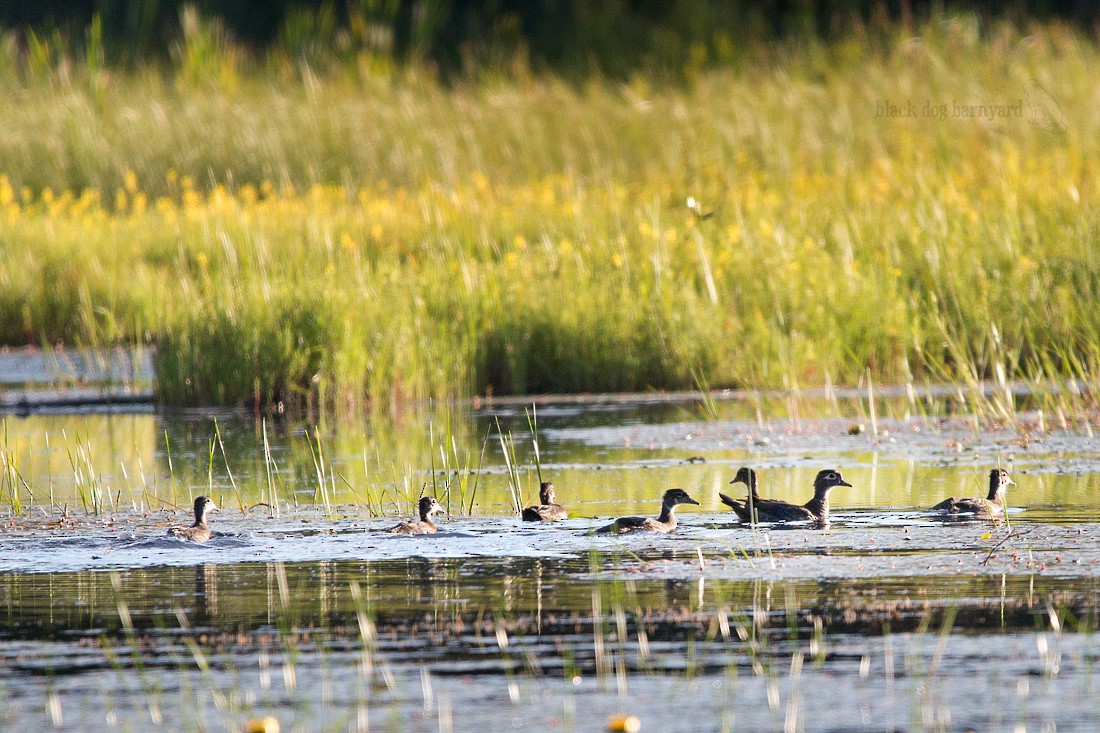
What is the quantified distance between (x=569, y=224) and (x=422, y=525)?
9.58 m

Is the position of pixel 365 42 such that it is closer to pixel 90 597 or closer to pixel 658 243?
pixel 658 243

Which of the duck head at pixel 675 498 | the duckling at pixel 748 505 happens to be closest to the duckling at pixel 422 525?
the duck head at pixel 675 498

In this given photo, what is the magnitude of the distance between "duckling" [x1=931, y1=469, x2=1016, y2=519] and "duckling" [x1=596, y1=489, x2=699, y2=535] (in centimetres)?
110

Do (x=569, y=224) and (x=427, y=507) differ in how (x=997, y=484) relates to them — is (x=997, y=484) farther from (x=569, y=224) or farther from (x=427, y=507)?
(x=569, y=224)

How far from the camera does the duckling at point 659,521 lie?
8.29m

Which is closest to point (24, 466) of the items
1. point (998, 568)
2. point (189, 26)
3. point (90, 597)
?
point (90, 597)

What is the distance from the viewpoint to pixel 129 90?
26.9 meters

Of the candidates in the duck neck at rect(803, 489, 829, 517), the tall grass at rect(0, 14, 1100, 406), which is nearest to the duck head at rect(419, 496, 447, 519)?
the duck neck at rect(803, 489, 829, 517)

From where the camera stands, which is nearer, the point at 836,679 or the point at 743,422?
the point at 836,679

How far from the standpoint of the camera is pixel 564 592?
23.2ft

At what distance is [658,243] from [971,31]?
10.5m

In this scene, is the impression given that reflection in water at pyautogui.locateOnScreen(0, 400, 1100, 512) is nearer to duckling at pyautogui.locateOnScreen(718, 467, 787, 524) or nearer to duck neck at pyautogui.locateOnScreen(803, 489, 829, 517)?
duckling at pyautogui.locateOnScreen(718, 467, 787, 524)

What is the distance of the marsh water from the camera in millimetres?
5461

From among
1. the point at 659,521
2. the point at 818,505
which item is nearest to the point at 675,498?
the point at 659,521
